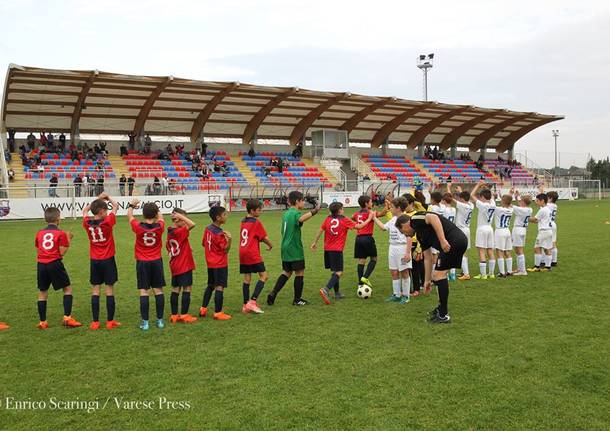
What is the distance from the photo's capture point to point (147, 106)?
34.9 m

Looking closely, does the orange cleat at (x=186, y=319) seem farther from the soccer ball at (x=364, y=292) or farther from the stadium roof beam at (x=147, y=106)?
the stadium roof beam at (x=147, y=106)

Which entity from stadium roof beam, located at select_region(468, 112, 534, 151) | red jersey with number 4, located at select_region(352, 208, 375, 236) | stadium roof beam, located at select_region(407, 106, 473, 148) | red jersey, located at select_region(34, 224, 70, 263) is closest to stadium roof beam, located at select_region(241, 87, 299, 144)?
stadium roof beam, located at select_region(407, 106, 473, 148)

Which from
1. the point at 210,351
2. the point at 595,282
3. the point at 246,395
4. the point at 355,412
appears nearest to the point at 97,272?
the point at 210,351

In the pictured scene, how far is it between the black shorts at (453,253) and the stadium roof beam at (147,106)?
27763 millimetres

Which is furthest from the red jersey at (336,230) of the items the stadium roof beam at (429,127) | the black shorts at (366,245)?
the stadium roof beam at (429,127)

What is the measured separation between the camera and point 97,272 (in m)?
6.79

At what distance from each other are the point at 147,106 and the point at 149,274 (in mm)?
30650

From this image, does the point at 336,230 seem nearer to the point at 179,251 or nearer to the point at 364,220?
the point at 364,220

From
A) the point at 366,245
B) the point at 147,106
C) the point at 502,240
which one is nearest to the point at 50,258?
the point at 366,245

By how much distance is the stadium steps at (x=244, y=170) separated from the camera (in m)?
36.8

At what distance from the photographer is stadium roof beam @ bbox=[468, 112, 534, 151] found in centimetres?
4959

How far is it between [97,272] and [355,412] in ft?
13.7

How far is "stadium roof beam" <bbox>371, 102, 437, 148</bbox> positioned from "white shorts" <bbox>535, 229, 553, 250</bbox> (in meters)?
33.0

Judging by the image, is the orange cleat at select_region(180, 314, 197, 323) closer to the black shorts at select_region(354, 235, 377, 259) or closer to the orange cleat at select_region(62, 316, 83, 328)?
the orange cleat at select_region(62, 316, 83, 328)
